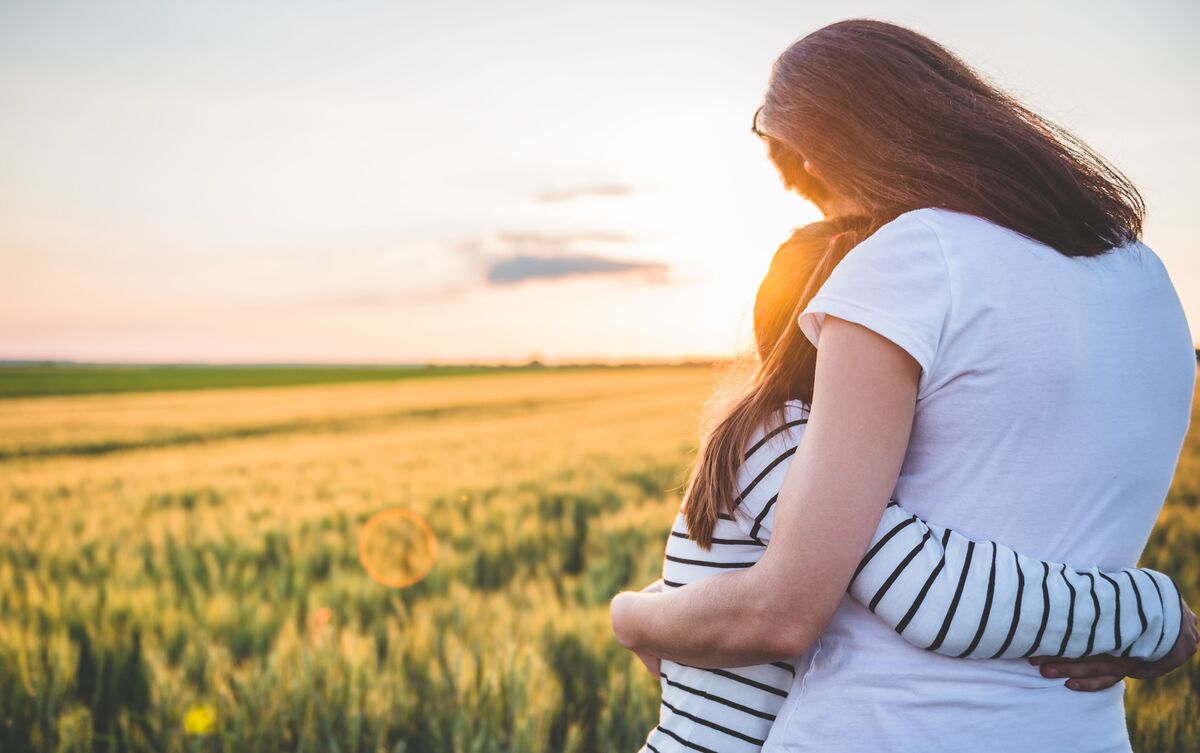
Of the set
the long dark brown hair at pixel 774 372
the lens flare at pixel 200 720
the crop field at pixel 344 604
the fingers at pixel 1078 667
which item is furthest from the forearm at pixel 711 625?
the lens flare at pixel 200 720

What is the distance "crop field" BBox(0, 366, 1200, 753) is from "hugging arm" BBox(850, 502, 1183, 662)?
0.57 m

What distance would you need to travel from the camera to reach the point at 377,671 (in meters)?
2.74

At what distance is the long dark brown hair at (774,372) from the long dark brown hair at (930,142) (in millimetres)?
86

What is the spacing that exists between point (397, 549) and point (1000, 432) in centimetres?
465

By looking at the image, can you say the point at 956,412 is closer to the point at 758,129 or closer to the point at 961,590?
the point at 961,590

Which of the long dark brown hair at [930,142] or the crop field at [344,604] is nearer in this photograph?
the long dark brown hair at [930,142]

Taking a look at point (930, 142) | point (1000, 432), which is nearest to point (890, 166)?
point (930, 142)

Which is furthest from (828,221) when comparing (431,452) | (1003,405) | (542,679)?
(431,452)

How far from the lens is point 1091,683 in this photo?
0.95 metres

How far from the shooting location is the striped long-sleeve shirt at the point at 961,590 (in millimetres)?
869

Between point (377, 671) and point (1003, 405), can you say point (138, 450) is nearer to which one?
point (377, 671)

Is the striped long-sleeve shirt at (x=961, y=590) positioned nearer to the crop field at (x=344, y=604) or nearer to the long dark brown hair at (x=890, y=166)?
the long dark brown hair at (x=890, y=166)

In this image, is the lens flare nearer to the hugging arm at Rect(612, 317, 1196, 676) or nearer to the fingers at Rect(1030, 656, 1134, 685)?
the hugging arm at Rect(612, 317, 1196, 676)

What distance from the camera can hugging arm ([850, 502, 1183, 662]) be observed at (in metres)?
0.87
